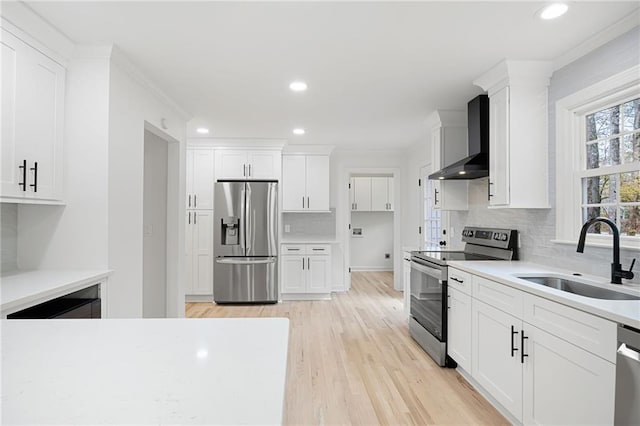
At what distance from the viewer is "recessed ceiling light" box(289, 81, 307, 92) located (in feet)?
9.46

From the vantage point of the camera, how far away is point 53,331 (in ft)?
3.08

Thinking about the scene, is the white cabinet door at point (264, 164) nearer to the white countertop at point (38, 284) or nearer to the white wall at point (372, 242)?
the white countertop at point (38, 284)

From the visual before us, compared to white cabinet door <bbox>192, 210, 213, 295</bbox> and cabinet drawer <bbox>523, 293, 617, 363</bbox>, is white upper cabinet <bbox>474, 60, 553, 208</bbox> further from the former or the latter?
white cabinet door <bbox>192, 210, 213, 295</bbox>

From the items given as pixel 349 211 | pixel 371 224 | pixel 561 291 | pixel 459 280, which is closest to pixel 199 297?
pixel 349 211

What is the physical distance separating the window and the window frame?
1.0 inches

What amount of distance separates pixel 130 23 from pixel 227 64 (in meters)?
0.68

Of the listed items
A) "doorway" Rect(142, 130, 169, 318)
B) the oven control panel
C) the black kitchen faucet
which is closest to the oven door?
the oven control panel

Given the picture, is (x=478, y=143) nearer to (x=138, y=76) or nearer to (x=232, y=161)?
(x=138, y=76)

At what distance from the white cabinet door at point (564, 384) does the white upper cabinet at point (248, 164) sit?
3.93 meters

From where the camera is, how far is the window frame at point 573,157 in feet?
7.11

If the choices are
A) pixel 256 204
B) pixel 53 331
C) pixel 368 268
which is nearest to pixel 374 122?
pixel 256 204

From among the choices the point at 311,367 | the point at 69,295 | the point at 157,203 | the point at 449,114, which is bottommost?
the point at 311,367

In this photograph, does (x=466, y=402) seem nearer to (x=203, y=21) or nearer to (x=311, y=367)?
(x=311, y=367)

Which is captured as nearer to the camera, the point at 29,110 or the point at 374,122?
the point at 29,110
